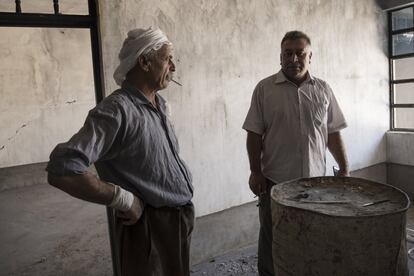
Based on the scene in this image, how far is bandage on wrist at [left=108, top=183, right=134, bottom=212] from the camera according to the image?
141 cm

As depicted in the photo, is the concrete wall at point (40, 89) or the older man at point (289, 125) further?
the concrete wall at point (40, 89)

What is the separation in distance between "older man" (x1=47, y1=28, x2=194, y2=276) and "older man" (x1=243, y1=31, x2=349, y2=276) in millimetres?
842

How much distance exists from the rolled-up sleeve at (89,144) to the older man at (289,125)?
3.94ft

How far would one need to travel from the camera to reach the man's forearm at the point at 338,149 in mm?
2514

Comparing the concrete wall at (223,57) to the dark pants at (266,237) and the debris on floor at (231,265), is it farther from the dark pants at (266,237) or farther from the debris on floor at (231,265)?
the dark pants at (266,237)

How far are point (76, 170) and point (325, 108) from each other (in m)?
1.64

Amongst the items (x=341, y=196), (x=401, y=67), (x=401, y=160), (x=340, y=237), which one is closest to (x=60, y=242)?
(x=341, y=196)

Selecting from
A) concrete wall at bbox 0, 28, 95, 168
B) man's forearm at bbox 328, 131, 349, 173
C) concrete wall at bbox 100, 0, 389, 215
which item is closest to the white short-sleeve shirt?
man's forearm at bbox 328, 131, 349, 173

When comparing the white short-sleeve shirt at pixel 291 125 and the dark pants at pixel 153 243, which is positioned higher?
the white short-sleeve shirt at pixel 291 125

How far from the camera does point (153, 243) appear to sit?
1.61m

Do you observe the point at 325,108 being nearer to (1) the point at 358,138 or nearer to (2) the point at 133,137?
(2) the point at 133,137

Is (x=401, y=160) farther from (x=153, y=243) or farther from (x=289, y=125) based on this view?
(x=153, y=243)

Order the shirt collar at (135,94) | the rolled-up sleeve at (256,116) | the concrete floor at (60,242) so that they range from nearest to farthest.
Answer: the shirt collar at (135,94)
the rolled-up sleeve at (256,116)
the concrete floor at (60,242)

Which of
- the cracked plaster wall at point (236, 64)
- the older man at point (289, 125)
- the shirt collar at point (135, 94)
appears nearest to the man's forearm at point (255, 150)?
the older man at point (289, 125)
